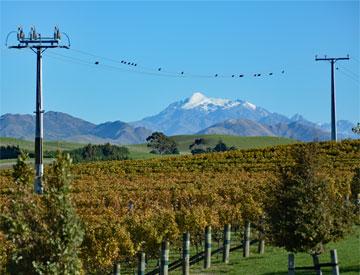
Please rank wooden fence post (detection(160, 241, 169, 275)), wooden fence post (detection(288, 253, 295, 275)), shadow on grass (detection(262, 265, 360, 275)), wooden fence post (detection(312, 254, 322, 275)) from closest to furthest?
1. wooden fence post (detection(288, 253, 295, 275))
2. wooden fence post (detection(312, 254, 322, 275))
3. wooden fence post (detection(160, 241, 169, 275))
4. shadow on grass (detection(262, 265, 360, 275))

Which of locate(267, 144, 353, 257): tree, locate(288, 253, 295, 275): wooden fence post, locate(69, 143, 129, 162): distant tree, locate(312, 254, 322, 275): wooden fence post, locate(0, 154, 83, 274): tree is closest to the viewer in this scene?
locate(0, 154, 83, 274): tree

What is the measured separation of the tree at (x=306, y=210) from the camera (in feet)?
76.4

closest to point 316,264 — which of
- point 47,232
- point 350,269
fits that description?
point 350,269

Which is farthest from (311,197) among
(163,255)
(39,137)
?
(39,137)

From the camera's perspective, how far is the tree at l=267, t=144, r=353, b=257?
23.3 meters

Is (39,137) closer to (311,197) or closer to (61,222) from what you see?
(311,197)

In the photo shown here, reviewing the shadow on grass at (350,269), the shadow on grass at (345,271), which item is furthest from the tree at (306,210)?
the shadow on grass at (350,269)

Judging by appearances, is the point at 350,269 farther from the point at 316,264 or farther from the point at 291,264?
the point at 291,264

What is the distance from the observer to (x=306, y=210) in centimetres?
2333

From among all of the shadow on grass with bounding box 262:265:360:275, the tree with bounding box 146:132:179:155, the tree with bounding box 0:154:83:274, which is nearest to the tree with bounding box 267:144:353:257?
the shadow on grass with bounding box 262:265:360:275

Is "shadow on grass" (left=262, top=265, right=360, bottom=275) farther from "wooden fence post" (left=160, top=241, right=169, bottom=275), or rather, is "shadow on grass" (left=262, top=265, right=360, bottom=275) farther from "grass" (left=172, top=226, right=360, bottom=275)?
"wooden fence post" (left=160, top=241, right=169, bottom=275)

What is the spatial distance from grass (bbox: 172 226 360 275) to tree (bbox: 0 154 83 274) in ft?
33.6

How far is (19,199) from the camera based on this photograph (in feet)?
57.3

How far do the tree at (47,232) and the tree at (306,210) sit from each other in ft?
27.4
